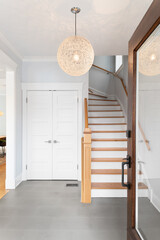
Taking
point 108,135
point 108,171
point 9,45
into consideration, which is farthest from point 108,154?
point 9,45

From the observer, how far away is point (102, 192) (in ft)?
10.3

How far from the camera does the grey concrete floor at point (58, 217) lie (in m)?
2.13

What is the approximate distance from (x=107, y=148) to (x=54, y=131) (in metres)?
1.30

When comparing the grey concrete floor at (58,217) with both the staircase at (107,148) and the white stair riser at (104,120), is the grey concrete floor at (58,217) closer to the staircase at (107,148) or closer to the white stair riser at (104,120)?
the staircase at (107,148)

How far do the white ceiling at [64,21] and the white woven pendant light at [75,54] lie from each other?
54cm

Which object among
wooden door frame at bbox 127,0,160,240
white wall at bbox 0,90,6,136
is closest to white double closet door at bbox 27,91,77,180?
wooden door frame at bbox 127,0,160,240

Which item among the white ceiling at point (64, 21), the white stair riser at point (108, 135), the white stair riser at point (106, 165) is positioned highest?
the white ceiling at point (64, 21)

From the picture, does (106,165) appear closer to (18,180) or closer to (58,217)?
(58,217)

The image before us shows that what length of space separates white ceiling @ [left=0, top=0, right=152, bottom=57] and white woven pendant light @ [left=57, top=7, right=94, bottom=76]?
0.54 meters

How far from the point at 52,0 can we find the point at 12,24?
0.90 meters

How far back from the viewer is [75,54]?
208 centimetres

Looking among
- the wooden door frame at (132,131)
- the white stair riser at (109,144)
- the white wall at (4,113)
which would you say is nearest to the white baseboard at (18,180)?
the white stair riser at (109,144)

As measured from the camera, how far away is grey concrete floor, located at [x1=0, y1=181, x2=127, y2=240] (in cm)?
213

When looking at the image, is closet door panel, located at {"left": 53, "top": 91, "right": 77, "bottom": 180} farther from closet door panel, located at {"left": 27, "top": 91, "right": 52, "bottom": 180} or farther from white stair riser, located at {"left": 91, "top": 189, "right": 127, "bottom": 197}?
white stair riser, located at {"left": 91, "top": 189, "right": 127, "bottom": 197}
